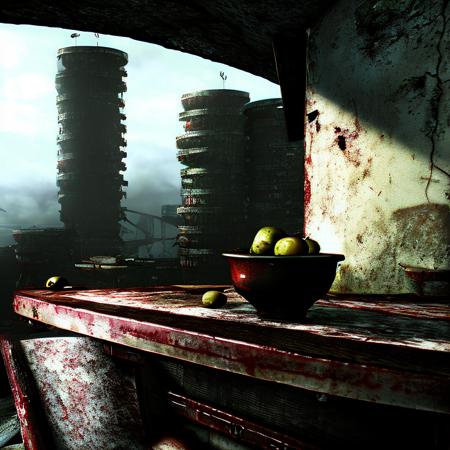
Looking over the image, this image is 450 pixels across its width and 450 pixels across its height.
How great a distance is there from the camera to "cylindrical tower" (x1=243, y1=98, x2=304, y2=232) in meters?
9.30

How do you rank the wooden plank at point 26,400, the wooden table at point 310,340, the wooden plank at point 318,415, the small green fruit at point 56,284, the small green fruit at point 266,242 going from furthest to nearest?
the small green fruit at point 56,284, the wooden plank at point 26,400, the small green fruit at point 266,242, the wooden plank at point 318,415, the wooden table at point 310,340

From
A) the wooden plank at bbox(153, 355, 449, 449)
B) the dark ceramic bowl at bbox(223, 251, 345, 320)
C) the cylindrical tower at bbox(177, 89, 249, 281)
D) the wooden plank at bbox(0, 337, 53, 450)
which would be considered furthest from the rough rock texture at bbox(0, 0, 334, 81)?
the cylindrical tower at bbox(177, 89, 249, 281)

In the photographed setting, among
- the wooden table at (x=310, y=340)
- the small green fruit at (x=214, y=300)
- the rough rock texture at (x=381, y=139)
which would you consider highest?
the rough rock texture at (x=381, y=139)

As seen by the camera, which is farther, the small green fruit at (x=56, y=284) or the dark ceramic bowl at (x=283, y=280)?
the small green fruit at (x=56, y=284)

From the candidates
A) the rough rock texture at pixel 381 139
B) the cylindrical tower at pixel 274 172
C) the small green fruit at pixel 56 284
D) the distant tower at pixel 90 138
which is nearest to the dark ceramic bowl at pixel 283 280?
the rough rock texture at pixel 381 139

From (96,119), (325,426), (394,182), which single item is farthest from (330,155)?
(96,119)

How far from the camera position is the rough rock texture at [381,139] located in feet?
8.21

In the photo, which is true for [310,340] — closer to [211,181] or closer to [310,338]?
[310,338]

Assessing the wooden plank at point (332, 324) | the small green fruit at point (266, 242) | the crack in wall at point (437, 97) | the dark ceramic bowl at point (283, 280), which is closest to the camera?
the wooden plank at point (332, 324)

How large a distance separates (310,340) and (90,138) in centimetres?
1375

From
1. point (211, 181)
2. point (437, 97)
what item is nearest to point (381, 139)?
point (437, 97)

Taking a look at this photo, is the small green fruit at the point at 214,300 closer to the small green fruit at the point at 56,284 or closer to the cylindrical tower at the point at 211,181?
the small green fruit at the point at 56,284

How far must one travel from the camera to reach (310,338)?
1.36 metres

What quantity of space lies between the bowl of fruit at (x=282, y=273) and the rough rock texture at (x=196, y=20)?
87.3 inches
